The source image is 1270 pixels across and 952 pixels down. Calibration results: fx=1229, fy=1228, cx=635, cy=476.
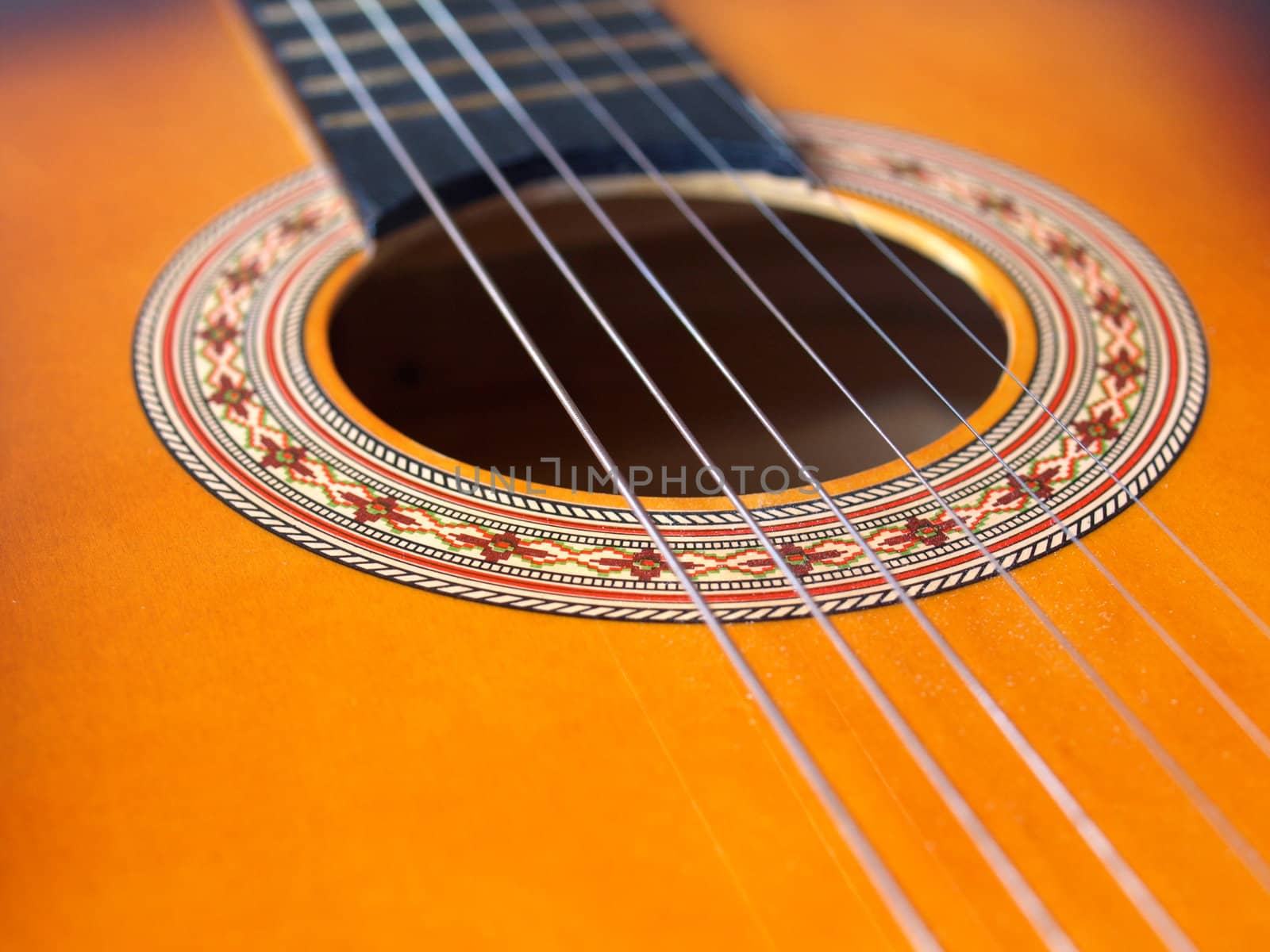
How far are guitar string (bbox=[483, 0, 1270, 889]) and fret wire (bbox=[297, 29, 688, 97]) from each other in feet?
0.06

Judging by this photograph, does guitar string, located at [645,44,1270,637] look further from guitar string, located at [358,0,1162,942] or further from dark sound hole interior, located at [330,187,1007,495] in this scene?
guitar string, located at [358,0,1162,942]

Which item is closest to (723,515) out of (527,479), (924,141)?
(527,479)

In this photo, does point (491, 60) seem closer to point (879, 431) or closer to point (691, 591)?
point (879, 431)

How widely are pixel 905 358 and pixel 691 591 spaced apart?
35 cm

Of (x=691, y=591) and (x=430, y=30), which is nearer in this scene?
(x=691, y=591)

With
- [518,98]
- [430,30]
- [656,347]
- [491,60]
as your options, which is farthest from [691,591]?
[430,30]

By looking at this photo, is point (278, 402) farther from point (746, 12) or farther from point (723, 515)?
point (746, 12)

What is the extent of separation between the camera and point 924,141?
5.15 feet

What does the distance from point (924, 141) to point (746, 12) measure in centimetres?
45

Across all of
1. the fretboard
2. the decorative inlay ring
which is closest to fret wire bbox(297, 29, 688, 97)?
the fretboard

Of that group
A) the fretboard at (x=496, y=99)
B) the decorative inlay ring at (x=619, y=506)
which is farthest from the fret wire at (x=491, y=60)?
the decorative inlay ring at (x=619, y=506)

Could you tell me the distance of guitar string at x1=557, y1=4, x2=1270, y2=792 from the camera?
89cm

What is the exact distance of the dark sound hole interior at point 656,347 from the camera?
1.17 metres

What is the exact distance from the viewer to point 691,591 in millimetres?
947
